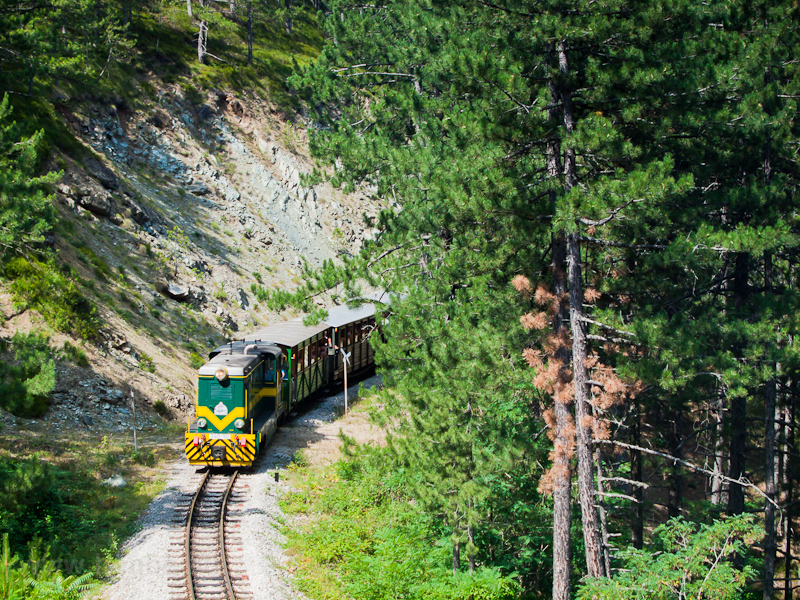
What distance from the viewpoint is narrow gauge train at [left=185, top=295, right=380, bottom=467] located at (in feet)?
55.0

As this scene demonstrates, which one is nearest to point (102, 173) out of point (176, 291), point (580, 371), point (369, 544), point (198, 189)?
point (198, 189)

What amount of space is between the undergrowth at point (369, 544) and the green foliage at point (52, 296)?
32.3 ft

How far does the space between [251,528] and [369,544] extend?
2565 mm

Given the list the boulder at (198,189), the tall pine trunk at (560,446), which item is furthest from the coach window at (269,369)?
the boulder at (198,189)

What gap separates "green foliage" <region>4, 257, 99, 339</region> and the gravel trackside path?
7.02m

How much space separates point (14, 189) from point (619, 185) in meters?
12.0

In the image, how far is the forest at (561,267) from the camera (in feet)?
33.8

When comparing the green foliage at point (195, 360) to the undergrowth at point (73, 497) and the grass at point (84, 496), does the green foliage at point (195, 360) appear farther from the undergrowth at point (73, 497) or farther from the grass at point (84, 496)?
the undergrowth at point (73, 497)

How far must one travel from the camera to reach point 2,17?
16.5 meters

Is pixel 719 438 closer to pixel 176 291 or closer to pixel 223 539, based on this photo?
pixel 223 539

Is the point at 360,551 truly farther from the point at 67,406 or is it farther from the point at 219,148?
the point at 219,148

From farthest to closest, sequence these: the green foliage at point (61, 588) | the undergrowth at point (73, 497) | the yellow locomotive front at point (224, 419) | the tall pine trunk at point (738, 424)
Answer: the yellow locomotive front at point (224, 419)
the tall pine trunk at point (738, 424)
the undergrowth at point (73, 497)
the green foliage at point (61, 588)

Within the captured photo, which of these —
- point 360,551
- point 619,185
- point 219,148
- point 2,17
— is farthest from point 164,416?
point 219,148

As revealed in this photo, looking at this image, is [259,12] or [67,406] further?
[259,12]
